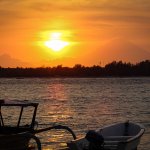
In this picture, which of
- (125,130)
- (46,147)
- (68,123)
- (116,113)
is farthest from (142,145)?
(116,113)

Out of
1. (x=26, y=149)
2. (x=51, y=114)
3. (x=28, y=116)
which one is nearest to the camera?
(x=26, y=149)

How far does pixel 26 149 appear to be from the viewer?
22.7m

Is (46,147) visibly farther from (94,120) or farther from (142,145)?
(94,120)

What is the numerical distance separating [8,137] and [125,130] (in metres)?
7.01

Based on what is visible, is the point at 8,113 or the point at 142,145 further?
the point at 8,113

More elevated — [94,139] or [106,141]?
[94,139]

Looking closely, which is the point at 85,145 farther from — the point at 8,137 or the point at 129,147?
the point at 8,137

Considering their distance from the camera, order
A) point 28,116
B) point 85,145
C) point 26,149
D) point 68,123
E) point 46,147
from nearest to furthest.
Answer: point 85,145 → point 26,149 → point 46,147 → point 68,123 → point 28,116

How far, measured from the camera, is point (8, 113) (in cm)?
4838

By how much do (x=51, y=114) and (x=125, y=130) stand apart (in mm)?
27281

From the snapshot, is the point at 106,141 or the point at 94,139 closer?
the point at 94,139

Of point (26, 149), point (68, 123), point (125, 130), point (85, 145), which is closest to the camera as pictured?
point (85, 145)

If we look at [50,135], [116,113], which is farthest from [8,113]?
[50,135]

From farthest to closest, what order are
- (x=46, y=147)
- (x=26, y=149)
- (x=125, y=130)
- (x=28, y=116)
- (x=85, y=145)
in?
(x=28, y=116) < (x=46, y=147) < (x=125, y=130) < (x=26, y=149) < (x=85, y=145)
